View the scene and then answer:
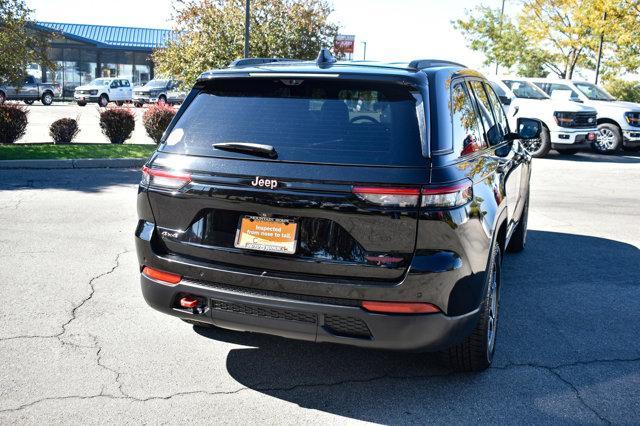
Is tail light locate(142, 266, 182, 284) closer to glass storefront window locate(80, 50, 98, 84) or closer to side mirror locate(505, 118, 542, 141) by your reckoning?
side mirror locate(505, 118, 542, 141)

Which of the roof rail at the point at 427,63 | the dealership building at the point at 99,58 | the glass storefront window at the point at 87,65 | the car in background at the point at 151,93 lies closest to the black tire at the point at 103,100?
the car in background at the point at 151,93

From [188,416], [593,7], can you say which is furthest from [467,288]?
[593,7]

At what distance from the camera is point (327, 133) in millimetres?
3363

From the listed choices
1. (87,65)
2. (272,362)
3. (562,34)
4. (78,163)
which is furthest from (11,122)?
(87,65)

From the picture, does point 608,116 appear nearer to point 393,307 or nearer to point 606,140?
point 606,140

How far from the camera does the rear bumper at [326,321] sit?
3.20 metres

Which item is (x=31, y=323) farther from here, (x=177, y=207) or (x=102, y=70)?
(x=102, y=70)

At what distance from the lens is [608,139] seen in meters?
18.6

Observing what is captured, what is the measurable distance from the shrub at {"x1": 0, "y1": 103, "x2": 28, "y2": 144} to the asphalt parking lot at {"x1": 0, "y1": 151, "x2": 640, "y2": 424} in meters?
8.60

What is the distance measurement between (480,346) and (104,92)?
3977 centimetres

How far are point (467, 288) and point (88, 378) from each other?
7.12 ft

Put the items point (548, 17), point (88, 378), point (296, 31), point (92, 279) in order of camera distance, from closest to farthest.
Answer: point (88, 378), point (92, 279), point (296, 31), point (548, 17)

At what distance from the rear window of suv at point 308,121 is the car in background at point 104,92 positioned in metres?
38.0

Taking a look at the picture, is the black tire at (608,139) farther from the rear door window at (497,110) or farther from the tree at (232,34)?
the rear door window at (497,110)
